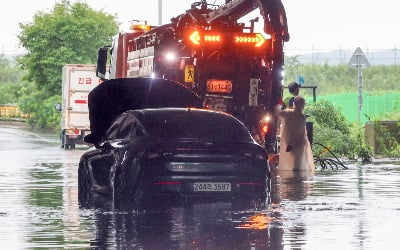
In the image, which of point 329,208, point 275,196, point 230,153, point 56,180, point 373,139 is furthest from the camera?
point 373,139

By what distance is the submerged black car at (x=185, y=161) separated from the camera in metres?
18.2

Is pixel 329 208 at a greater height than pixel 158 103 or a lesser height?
lesser

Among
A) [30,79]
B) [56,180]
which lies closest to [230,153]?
[56,180]

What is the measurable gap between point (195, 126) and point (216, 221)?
1.80m

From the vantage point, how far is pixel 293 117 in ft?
97.0

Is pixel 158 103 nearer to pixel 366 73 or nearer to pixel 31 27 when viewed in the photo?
pixel 31 27

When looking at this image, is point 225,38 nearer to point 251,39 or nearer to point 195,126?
point 251,39

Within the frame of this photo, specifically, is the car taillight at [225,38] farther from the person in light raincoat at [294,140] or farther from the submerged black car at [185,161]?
the submerged black car at [185,161]

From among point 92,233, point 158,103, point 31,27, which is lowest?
point 92,233

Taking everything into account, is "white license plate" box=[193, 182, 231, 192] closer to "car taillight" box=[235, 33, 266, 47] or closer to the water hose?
"car taillight" box=[235, 33, 266, 47]

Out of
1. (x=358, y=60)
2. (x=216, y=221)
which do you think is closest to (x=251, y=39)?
(x=216, y=221)

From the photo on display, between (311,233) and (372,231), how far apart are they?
32.2 inches

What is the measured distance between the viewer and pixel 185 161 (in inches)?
720

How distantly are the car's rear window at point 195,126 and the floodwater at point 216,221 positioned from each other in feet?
3.30
